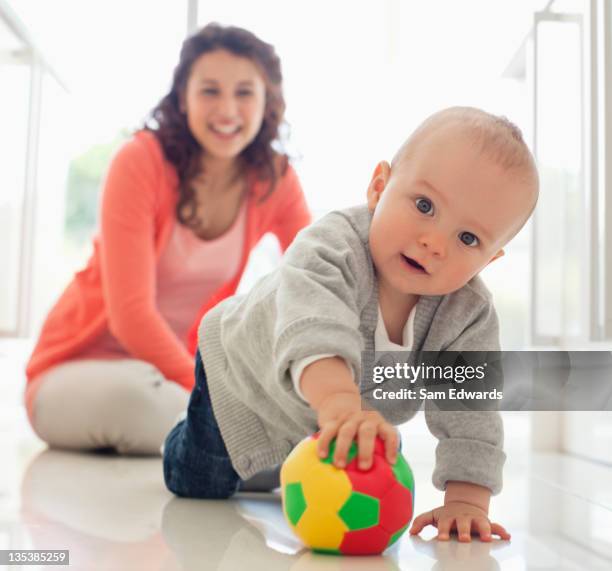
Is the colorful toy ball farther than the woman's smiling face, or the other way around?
the woman's smiling face

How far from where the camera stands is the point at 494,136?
35.9 inches

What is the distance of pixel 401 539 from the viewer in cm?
93

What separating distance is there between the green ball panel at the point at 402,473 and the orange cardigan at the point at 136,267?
38.4 inches

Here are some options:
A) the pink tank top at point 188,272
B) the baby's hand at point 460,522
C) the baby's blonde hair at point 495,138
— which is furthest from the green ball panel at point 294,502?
the pink tank top at point 188,272

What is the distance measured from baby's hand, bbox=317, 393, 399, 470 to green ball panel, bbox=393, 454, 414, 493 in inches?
1.9

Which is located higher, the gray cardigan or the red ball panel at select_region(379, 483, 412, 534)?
the gray cardigan

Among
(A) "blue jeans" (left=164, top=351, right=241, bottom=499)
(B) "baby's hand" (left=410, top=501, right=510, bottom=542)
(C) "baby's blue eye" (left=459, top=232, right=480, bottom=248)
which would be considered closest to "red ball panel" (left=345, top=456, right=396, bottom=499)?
(B) "baby's hand" (left=410, top=501, right=510, bottom=542)

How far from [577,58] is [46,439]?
4.55 ft

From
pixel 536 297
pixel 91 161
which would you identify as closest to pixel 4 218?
pixel 91 161

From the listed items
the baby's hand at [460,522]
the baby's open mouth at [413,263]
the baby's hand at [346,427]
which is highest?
the baby's open mouth at [413,263]

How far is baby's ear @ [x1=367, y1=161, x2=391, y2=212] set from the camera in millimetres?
1013

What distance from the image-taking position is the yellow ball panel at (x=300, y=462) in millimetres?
811

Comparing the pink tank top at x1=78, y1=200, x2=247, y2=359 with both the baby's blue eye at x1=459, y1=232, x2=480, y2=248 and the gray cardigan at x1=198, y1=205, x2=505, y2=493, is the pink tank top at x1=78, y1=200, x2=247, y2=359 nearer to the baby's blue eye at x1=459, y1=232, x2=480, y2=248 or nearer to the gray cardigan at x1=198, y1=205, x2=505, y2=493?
the gray cardigan at x1=198, y1=205, x2=505, y2=493

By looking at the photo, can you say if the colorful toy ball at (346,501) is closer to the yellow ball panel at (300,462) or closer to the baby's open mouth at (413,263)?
the yellow ball panel at (300,462)
